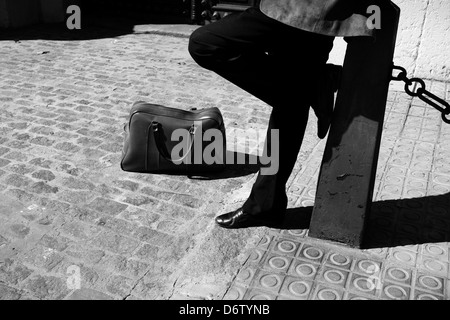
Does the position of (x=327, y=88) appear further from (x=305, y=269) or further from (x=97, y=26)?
(x=97, y=26)

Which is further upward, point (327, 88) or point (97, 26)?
point (327, 88)

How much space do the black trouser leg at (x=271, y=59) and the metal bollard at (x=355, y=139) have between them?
181 mm

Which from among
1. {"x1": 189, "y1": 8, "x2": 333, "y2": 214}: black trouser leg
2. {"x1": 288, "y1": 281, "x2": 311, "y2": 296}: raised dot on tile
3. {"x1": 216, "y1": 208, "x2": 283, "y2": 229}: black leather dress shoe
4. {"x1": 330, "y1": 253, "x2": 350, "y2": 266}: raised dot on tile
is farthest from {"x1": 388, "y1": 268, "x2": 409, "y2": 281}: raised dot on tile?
{"x1": 189, "y1": 8, "x2": 333, "y2": 214}: black trouser leg

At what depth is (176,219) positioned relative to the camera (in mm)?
3301

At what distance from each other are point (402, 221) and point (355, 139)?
77cm

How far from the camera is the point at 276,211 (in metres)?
3.11

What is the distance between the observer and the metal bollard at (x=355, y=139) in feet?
8.73

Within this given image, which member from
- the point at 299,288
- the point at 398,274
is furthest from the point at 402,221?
Answer: the point at 299,288

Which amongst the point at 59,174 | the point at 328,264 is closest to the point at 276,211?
the point at 328,264

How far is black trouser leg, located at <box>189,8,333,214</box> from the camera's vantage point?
268 centimetres

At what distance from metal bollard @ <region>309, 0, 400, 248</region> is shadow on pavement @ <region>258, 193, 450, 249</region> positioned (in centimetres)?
19

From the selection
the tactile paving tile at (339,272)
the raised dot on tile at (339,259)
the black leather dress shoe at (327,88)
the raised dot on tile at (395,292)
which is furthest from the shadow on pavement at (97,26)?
the raised dot on tile at (395,292)

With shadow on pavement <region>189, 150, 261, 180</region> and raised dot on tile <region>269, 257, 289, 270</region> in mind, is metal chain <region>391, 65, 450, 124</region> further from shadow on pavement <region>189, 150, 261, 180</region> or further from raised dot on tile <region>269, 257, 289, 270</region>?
shadow on pavement <region>189, 150, 261, 180</region>

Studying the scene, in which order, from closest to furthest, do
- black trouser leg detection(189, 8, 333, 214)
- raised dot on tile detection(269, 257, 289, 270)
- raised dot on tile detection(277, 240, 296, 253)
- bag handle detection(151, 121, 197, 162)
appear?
black trouser leg detection(189, 8, 333, 214) → raised dot on tile detection(269, 257, 289, 270) → raised dot on tile detection(277, 240, 296, 253) → bag handle detection(151, 121, 197, 162)
